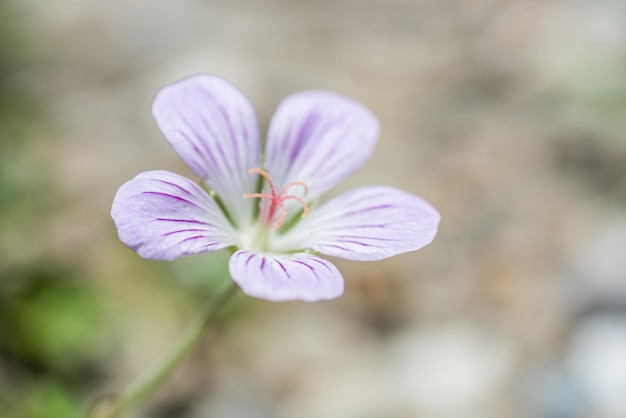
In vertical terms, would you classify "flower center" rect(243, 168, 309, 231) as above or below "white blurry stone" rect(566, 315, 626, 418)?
below

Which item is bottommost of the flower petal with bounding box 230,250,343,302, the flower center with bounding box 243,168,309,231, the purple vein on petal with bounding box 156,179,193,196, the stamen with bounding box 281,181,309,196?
the flower petal with bounding box 230,250,343,302

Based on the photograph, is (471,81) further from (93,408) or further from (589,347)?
(93,408)

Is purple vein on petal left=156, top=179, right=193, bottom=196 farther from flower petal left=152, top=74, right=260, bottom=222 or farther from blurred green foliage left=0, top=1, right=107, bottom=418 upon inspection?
blurred green foliage left=0, top=1, right=107, bottom=418

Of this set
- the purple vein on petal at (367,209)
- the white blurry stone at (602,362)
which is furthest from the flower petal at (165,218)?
the white blurry stone at (602,362)

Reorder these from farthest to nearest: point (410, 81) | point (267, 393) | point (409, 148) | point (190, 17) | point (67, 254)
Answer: point (190, 17) < point (410, 81) < point (409, 148) < point (67, 254) < point (267, 393)

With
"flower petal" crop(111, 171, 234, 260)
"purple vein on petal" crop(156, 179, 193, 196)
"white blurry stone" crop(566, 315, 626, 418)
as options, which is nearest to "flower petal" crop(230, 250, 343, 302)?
"flower petal" crop(111, 171, 234, 260)

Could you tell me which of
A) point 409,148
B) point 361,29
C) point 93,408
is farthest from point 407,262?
point 361,29

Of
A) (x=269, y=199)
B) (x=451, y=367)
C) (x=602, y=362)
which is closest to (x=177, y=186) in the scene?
(x=269, y=199)

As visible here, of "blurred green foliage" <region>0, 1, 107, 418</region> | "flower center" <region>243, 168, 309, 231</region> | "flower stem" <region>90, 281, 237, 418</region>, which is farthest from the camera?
"blurred green foliage" <region>0, 1, 107, 418</region>
